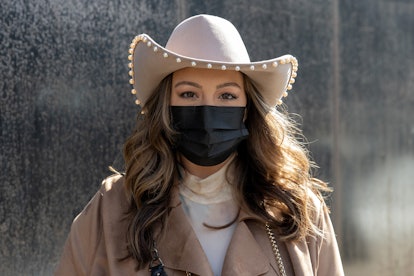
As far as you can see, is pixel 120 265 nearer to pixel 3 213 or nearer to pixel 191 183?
pixel 191 183

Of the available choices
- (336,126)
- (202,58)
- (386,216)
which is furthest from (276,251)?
(386,216)

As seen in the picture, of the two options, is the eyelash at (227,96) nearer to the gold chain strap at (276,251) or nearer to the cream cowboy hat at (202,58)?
the cream cowboy hat at (202,58)

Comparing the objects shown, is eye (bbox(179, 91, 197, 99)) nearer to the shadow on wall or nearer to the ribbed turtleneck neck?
the ribbed turtleneck neck

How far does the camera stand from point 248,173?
2.74 m

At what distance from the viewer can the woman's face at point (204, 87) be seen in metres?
2.55

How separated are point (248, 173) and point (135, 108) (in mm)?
1206

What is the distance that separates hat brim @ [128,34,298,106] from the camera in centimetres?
251

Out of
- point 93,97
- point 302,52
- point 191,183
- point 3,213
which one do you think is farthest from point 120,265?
point 302,52

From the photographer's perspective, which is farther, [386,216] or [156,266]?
[386,216]

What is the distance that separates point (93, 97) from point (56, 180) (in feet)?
1.48

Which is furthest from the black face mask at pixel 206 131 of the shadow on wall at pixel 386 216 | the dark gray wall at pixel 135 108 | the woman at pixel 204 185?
the shadow on wall at pixel 386 216

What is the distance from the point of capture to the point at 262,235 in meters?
2.64

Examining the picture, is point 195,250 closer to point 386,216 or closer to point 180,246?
point 180,246

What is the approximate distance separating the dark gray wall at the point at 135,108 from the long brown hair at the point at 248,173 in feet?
2.88
